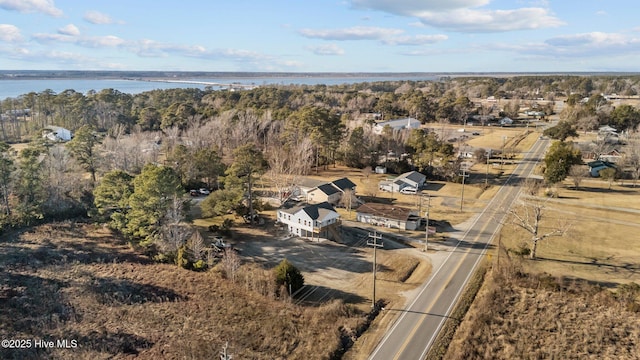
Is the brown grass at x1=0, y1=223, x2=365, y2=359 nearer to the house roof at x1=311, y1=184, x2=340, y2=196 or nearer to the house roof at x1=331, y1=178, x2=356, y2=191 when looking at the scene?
the house roof at x1=311, y1=184, x2=340, y2=196

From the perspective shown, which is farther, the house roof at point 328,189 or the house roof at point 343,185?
the house roof at point 343,185

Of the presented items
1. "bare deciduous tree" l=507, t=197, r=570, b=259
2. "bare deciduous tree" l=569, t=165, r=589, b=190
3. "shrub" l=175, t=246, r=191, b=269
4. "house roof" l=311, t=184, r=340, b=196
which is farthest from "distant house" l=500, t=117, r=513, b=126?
"shrub" l=175, t=246, r=191, b=269

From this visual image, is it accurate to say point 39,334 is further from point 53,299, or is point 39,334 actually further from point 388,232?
point 388,232

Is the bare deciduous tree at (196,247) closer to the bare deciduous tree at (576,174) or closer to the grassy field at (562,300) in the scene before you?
the grassy field at (562,300)

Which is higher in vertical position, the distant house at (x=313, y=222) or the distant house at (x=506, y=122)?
the distant house at (x=506, y=122)

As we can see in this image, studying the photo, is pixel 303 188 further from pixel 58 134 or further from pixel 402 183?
pixel 58 134

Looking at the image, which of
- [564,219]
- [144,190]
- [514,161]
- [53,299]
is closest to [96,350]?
[53,299]

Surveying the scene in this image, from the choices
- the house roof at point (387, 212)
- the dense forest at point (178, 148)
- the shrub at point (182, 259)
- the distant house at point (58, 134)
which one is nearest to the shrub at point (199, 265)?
the shrub at point (182, 259)

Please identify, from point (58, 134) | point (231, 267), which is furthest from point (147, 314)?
point (58, 134)
